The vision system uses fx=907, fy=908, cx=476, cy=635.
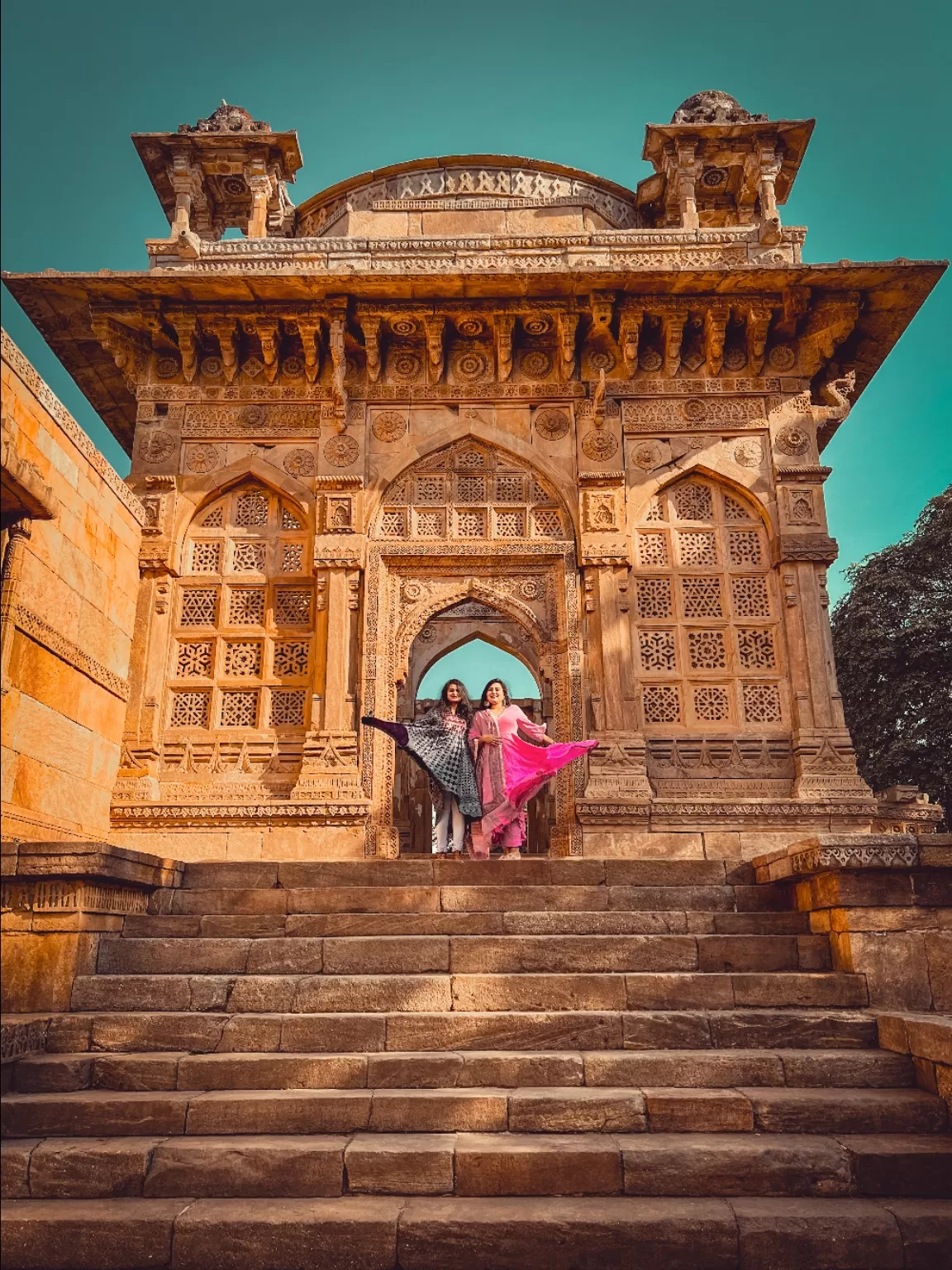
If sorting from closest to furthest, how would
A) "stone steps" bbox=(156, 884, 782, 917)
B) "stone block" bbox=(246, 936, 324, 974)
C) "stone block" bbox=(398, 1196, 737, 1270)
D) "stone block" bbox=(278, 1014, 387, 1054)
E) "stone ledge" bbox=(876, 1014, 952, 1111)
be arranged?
"stone block" bbox=(398, 1196, 737, 1270), "stone ledge" bbox=(876, 1014, 952, 1111), "stone block" bbox=(278, 1014, 387, 1054), "stone block" bbox=(246, 936, 324, 974), "stone steps" bbox=(156, 884, 782, 917)

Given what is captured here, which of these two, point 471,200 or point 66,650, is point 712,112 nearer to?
point 471,200

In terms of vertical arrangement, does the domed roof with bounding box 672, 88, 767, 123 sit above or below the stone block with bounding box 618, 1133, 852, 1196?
above

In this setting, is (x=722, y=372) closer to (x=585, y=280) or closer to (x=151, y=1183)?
(x=585, y=280)

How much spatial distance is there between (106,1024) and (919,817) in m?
7.62

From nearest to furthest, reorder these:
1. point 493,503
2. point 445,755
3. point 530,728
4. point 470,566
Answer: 1. point 445,755
2. point 530,728
3. point 470,566
4. point 493,503

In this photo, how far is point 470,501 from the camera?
419 inches

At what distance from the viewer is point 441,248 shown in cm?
1107

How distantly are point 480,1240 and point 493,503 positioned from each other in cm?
815

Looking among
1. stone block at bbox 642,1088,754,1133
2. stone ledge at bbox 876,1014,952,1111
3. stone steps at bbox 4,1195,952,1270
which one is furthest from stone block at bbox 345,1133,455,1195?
stone ledge at bbox 876,1014,952,1111

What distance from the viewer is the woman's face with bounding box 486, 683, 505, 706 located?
8531 mm

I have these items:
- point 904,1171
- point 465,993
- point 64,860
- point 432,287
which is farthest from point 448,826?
point 432,287

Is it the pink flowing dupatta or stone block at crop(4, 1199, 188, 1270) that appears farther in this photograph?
the pink flowing dupatta

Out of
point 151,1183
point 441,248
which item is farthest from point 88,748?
point 441,248

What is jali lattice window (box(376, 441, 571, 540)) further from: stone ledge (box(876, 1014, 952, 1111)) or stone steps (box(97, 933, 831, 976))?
stone ledge (box(876, 1014, 952, 1111))
